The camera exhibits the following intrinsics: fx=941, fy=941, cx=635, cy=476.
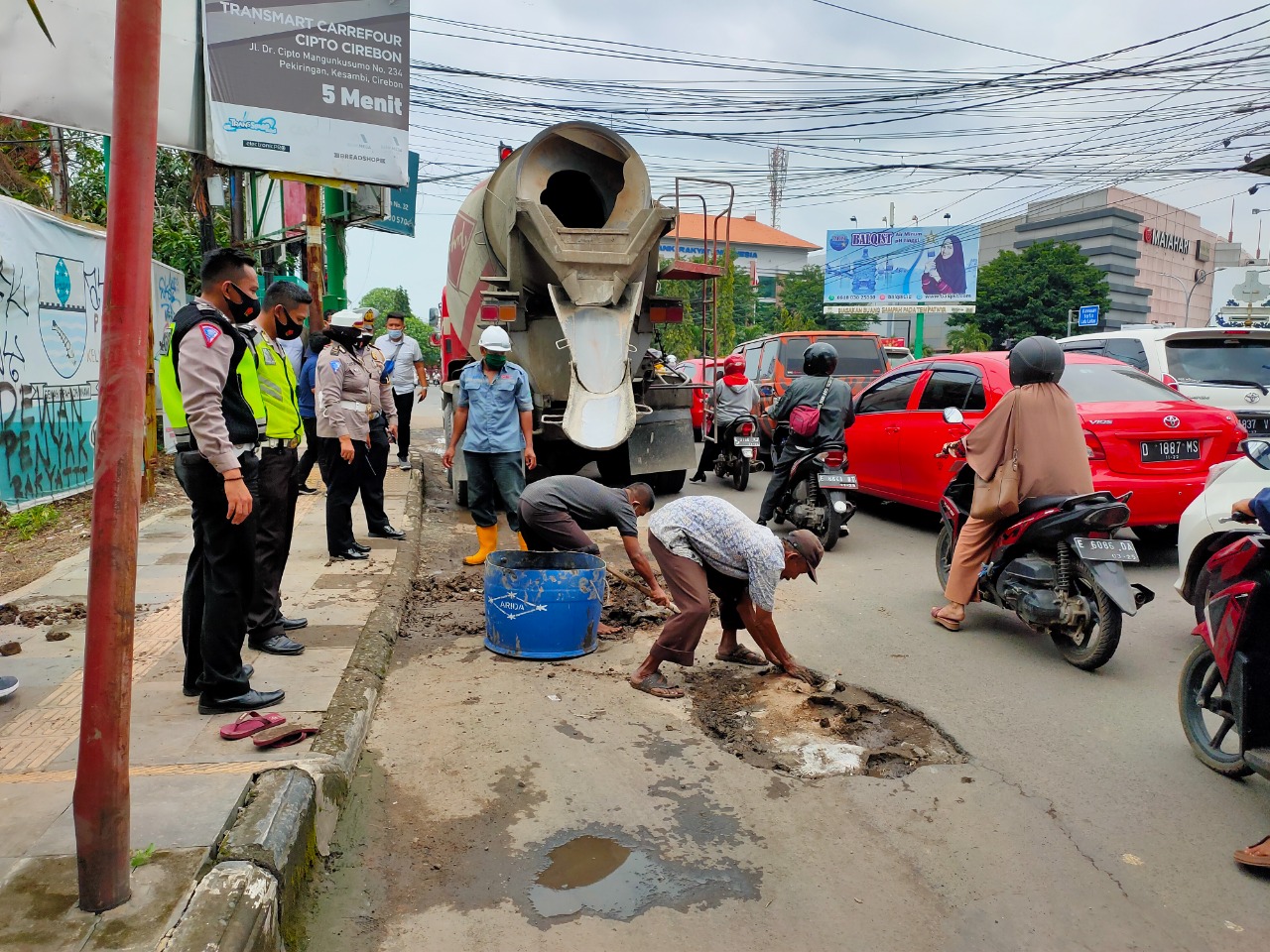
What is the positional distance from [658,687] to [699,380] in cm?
749

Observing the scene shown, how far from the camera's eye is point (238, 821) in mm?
2844

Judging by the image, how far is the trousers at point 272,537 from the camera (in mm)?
4531

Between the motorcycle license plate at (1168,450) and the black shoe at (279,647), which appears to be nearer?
the black shoe at (279,647)

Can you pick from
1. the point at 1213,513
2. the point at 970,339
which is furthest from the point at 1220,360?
the point at 970,339

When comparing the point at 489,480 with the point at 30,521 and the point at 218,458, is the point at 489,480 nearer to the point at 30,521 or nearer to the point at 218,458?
the point at 218,458

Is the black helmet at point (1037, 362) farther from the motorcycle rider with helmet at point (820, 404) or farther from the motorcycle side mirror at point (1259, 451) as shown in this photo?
the motorcycle rider with helmet at point (820, 404)

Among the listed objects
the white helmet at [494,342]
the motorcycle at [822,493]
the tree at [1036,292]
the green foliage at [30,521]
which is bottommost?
the green foliage at [30,521]

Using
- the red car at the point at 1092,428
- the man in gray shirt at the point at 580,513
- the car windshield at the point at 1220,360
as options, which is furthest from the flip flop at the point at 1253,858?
the car windshield at the point at 1220,360

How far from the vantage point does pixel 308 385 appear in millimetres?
8055

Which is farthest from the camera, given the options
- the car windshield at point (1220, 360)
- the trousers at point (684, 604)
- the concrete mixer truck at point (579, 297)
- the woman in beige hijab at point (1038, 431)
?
the concrete mixer truck at point (579, 297)

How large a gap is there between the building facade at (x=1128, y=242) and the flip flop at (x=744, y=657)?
224 feet

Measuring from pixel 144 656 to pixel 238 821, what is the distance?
7.26 ft

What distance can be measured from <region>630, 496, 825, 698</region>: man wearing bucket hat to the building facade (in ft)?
224

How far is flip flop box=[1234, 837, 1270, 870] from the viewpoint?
296 centimetres
